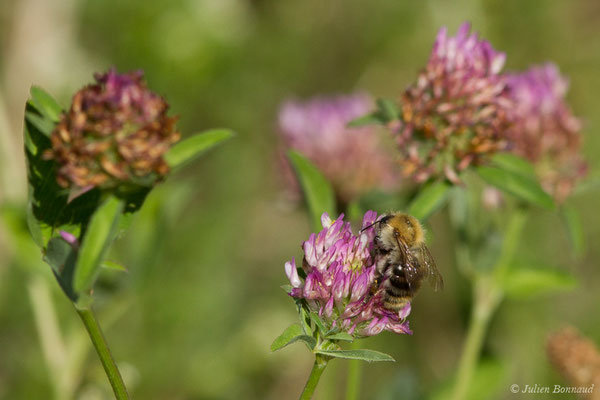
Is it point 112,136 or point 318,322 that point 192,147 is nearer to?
point 112,136

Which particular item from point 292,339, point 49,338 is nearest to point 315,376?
point 292,339

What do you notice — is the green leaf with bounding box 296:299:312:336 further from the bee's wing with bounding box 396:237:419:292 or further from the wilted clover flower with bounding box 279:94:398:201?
the wilted clover flower with bounding box 279:94:398:201

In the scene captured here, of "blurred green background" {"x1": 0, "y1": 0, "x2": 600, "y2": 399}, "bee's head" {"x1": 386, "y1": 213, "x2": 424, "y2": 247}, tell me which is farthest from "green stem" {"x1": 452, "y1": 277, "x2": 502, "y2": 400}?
"bee's head" {"x1": 386, "y1": 213, "x2": 424, "y2": 247}

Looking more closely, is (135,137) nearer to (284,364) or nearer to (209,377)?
(209,377)

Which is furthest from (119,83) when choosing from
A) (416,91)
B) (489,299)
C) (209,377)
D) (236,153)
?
(236,153)

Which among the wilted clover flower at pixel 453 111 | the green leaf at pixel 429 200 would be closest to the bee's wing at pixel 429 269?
the green leaf at pixel 429 200

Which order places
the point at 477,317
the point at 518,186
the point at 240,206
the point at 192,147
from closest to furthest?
the point at 192,147 < the point at 518,186 < the point at 477,317 < the point at 240,206
